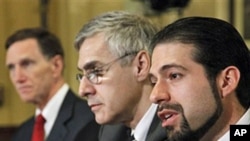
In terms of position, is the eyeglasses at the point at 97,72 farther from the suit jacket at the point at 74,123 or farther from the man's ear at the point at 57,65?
the man's ear at the point at 57,65

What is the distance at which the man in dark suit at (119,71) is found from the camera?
258 cm

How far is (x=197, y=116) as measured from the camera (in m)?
1.96

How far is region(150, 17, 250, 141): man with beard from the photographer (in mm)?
1959

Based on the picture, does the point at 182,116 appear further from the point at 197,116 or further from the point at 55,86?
the point at 55,86

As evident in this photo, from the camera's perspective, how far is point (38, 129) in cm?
367

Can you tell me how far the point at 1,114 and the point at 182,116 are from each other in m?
3.33

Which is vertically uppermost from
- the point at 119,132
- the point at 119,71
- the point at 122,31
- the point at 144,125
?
the point at 122,31

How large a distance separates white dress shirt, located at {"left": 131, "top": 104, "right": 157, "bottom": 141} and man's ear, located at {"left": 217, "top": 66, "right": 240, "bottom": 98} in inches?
24.0

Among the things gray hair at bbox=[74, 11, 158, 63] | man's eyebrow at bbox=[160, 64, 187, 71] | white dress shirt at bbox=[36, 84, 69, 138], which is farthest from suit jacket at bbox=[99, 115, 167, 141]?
white dress shirt at bbox=[36, 84, 69, 138]

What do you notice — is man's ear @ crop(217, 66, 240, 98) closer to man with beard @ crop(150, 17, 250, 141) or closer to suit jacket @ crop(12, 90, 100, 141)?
man with beard @ crop(150, 17, 250, 141)

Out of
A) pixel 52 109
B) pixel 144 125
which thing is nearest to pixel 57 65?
pixel 52 109

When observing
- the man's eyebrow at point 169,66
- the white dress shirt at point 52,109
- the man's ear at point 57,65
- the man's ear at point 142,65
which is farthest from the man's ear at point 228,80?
the man's ear at point 57,65

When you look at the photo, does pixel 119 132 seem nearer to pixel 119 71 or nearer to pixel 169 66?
pixel 119 71

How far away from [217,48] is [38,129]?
1849 millimetres
